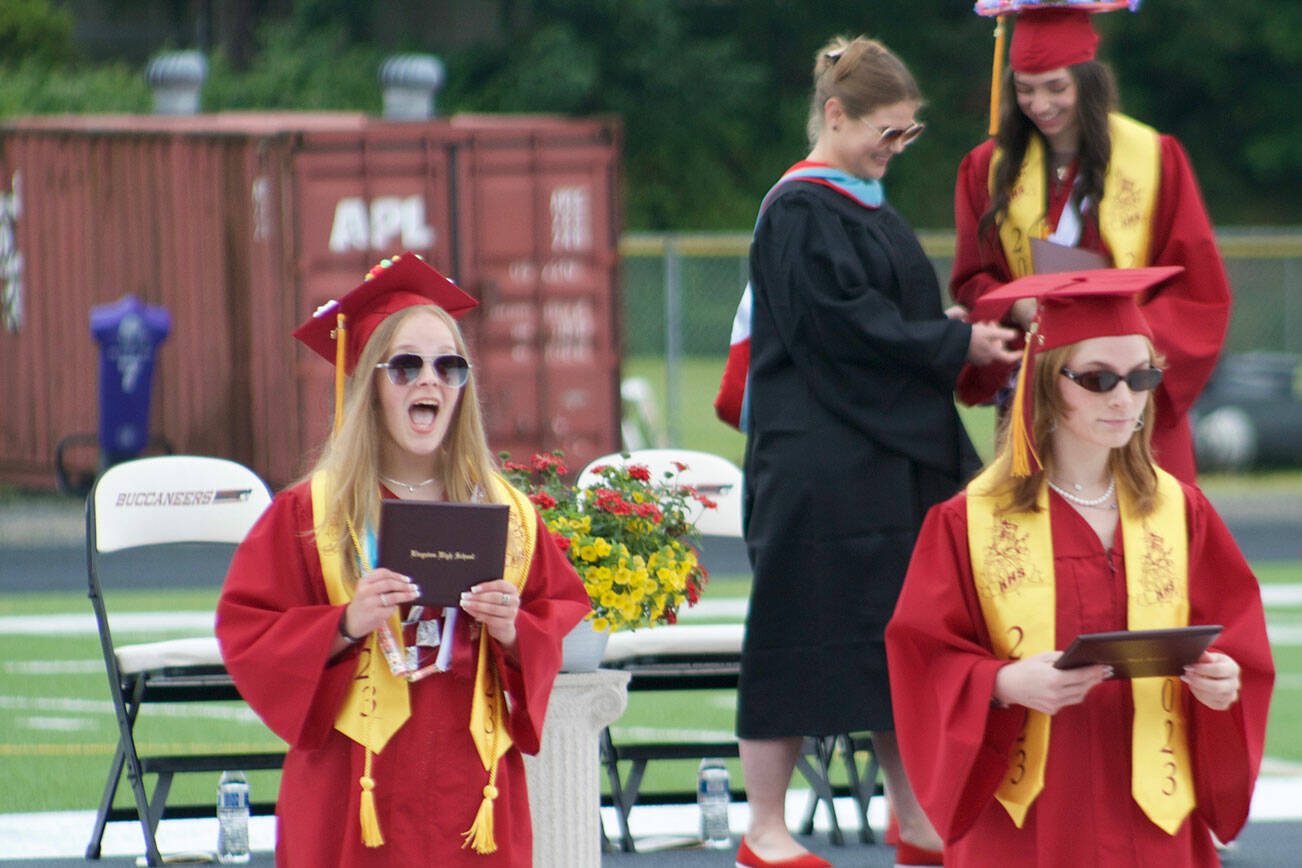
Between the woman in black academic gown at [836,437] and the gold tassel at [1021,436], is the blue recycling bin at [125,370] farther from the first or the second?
the gold tassel at [1021,436]

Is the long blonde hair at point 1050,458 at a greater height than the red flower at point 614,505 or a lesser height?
greater

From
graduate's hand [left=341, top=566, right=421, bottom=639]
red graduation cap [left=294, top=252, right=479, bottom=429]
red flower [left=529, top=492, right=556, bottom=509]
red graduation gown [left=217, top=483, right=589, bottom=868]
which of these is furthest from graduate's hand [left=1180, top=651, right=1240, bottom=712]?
red flower [left=529, top=492, right=556, bottom=509]

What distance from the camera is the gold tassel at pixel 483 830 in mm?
3592

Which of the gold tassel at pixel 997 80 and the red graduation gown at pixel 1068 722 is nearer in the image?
the red graduation gown at pixel 1068 722

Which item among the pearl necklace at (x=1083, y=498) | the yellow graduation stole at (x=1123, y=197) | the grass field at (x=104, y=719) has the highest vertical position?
the yellow graduation stole at (x=1123, y=197)

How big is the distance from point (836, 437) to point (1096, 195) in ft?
2.95

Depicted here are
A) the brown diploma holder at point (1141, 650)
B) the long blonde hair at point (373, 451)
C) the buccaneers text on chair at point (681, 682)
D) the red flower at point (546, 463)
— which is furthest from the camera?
the buccaneers text on chair at point (681, 682)

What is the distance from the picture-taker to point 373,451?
372cm

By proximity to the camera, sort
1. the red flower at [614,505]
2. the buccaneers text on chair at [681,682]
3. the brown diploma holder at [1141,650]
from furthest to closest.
A: the buccaneers text on chair at [681,682] → the red flower at [614,505] → the brown diploma holder at [1141,650]

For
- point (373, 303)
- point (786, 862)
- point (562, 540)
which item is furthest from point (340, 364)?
point (786, 862)

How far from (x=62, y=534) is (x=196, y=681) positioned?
9.16 meters

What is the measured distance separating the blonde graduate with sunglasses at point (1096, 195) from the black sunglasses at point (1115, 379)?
146 cm

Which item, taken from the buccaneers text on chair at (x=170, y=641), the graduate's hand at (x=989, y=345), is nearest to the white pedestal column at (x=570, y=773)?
the buccaneers text on chair at (x=170, y=641)

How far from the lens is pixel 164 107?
17.4m
